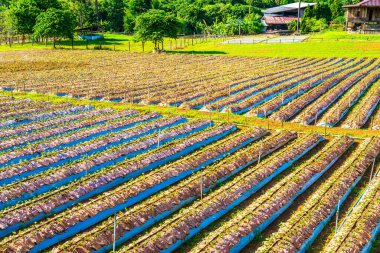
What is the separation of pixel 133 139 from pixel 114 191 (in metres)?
6.25

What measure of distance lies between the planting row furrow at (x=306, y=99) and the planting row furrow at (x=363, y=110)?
3066 millimetres

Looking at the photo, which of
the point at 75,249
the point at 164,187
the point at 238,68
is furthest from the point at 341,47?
the point at 75,249

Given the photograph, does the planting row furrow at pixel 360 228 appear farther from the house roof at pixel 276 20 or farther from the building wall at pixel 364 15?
the house roof at pixel 276 20

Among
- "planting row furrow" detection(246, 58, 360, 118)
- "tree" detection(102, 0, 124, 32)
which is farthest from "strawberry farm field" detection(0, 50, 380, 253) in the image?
"tree" detection(102, 0, 124, 32)

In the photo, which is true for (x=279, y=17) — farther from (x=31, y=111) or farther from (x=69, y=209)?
(x=69, y=209)

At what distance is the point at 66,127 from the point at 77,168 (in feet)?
19.6

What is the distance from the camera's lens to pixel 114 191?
565 inches

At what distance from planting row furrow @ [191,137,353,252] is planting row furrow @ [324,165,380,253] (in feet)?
6.56

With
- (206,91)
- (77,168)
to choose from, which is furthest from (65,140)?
(206,91)

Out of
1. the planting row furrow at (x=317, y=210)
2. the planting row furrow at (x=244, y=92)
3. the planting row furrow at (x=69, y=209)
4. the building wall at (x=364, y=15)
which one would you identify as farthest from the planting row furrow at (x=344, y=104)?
the building wall at (x=364, y=15)

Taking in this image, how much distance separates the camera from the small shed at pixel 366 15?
256 feet

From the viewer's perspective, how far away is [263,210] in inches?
513

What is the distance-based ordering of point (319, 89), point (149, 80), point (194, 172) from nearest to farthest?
point (194, 172) < point (319, 89) < point (149, 80)

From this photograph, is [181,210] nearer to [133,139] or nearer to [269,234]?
[269,234]
